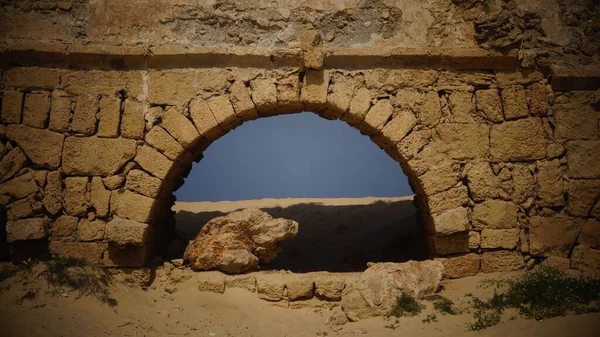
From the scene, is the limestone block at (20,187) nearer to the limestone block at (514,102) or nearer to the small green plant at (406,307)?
the small green plant at (406,307)

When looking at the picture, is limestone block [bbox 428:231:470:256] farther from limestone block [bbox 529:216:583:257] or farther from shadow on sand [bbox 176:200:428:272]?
shadow on sand [bbox 176:200:428:272]

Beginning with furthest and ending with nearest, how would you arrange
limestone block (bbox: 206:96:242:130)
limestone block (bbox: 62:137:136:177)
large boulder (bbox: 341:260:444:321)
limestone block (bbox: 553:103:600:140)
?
limestone block (bbox: 553:103:600:140)
limestone block (bbox: 206:96:242:130)
limestone block (bbox: 62:137:136:177)
large boulder (bbox: 341:260:444:321)

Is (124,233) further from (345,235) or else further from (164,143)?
(345,235)

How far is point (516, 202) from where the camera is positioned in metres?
5.36

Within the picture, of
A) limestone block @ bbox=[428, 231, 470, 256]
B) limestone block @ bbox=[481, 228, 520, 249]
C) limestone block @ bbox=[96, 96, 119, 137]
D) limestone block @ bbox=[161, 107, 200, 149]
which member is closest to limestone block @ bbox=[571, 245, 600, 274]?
limestone block @ bbox=[481, 228, 520, 249]

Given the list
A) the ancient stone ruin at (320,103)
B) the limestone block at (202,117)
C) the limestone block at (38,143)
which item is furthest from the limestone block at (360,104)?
the limestone block at (38,143)

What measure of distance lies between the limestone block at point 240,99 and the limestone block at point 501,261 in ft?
11.8

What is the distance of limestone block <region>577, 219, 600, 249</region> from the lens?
523cm

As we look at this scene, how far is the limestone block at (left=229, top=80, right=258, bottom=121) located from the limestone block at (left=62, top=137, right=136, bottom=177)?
1.38m

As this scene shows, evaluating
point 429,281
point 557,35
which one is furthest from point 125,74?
point 557,35

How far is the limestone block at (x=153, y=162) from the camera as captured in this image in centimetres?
524

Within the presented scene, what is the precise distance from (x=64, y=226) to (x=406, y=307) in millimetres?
4282

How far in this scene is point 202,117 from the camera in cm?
531

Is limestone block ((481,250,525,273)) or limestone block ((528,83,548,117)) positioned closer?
limestone block ((481,250,525,273))
